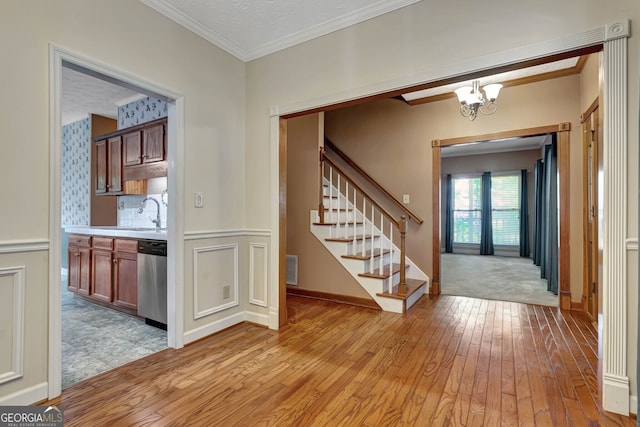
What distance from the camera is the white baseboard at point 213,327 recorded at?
2.57 m

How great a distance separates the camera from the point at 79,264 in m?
3.73

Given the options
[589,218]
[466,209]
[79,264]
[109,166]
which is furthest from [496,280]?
[109,166]

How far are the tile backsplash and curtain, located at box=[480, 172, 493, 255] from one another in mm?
7522

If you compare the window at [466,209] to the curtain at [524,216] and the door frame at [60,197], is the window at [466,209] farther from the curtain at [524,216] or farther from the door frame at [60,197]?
the door frame at [60,197]

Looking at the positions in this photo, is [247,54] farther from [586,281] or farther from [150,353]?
[586,281]

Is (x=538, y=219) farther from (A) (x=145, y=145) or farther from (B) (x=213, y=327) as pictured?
(A) (x=145, y=145)

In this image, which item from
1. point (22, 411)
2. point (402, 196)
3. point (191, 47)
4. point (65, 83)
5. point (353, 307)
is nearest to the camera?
point (22, 411)

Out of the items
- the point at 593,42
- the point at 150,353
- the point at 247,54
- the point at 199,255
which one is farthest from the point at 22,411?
the point at 593,42

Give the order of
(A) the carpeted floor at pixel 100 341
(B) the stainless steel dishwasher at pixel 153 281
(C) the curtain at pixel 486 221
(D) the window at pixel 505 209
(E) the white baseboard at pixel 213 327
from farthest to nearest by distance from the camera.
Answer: (C) the curtain at pixel 486 221, (D) the window at pixel 505 209, (B) the stainless steel dishwasher at pixel 153 281, (E) the white baseboard at pixel 213 327, (A) the carpeted floor at pixel 100 341

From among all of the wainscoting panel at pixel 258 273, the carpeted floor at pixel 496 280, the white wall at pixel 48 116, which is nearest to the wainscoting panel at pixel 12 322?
the white wall at pixel 48 116

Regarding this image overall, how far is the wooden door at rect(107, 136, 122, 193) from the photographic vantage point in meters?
4.21

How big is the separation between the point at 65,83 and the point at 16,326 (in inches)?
137

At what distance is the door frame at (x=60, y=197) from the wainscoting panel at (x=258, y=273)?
72cm

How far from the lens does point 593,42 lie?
1696 millimetres
